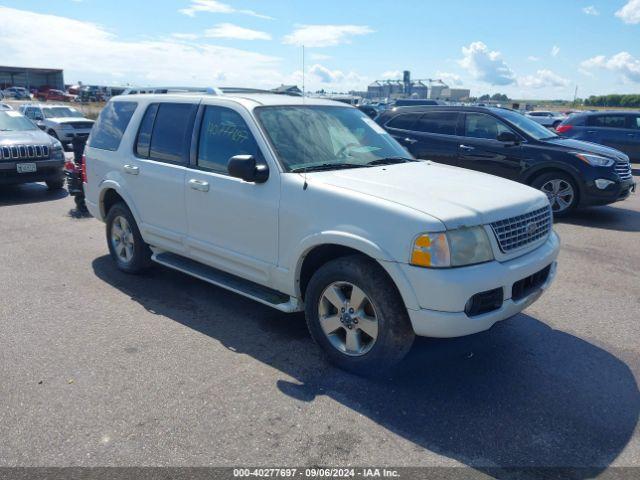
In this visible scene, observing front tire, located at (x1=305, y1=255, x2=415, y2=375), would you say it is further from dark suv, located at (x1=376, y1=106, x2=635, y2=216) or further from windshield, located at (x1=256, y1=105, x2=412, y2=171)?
dark suv, located at (x1=376, y1=106, x2=635, y2=216)

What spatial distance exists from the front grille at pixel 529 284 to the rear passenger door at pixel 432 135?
575 centimetres

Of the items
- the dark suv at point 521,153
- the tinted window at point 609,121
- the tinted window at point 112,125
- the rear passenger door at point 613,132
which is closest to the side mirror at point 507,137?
the dark suv at point 521,153

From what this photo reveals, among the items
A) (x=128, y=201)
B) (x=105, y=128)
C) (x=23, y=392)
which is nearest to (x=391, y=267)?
(x=23, y=392)

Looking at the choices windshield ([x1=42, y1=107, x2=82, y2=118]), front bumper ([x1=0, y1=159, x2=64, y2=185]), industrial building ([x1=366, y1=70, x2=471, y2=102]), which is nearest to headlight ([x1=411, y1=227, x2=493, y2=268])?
front bumper ([x1=0, y1=159, x2=64, y2=185])

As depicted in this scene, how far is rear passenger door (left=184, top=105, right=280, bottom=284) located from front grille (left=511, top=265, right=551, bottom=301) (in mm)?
1699

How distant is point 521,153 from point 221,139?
600 cm

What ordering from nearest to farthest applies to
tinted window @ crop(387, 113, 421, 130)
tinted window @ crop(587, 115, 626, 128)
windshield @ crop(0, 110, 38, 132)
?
tinted window @ crop(387, 113, 421, 130)
windshield @ crop(0, 110, 38, 132)
tinted window @ crop(587, 115, 626, 128)

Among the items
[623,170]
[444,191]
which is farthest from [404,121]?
[444,191]

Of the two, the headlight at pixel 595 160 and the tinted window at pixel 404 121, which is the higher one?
the tinted window at pixel 404 121

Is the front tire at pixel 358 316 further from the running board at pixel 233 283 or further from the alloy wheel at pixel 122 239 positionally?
the alloy wheel at pixel 122 239

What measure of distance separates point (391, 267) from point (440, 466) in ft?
3.74

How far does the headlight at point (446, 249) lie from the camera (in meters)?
3.14

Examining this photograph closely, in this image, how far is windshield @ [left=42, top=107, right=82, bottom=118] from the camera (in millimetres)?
20469

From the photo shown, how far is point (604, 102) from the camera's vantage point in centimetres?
8575
